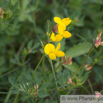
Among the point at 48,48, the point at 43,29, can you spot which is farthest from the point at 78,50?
the point at 43,29

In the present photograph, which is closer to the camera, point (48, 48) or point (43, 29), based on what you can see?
point (48, 48)

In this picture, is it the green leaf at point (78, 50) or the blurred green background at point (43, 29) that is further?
the blurred green background at point (43, 29)

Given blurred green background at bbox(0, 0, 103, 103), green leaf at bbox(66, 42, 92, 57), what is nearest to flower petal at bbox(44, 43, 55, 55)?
green leaf at bbox(66, 42, 92, 57)

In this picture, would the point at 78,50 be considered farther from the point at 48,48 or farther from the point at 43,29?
the point at 43,29

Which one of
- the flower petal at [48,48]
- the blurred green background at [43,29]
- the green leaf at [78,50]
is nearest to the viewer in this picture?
the flower petal at [48,48]

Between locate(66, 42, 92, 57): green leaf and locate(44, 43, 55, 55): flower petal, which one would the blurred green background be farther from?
locate(44, 43, 55, 55): flower petal

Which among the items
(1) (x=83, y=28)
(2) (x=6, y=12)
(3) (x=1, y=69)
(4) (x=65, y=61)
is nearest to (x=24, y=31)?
(3) (x=1, y=69)

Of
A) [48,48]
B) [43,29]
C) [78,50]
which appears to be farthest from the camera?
[43,29]

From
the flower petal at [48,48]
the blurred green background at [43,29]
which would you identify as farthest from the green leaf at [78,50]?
the flower petal at [48,48]

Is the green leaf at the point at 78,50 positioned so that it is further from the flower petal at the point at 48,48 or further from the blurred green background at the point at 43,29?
the flower petal at the point at 48,48

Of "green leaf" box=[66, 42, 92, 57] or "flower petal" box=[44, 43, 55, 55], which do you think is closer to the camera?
"flower petal" box=[44, 43, 55, 55]

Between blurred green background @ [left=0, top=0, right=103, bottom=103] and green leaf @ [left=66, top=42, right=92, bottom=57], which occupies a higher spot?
blurred green background @ [left=0, top=0, right=103, bottom=103]
